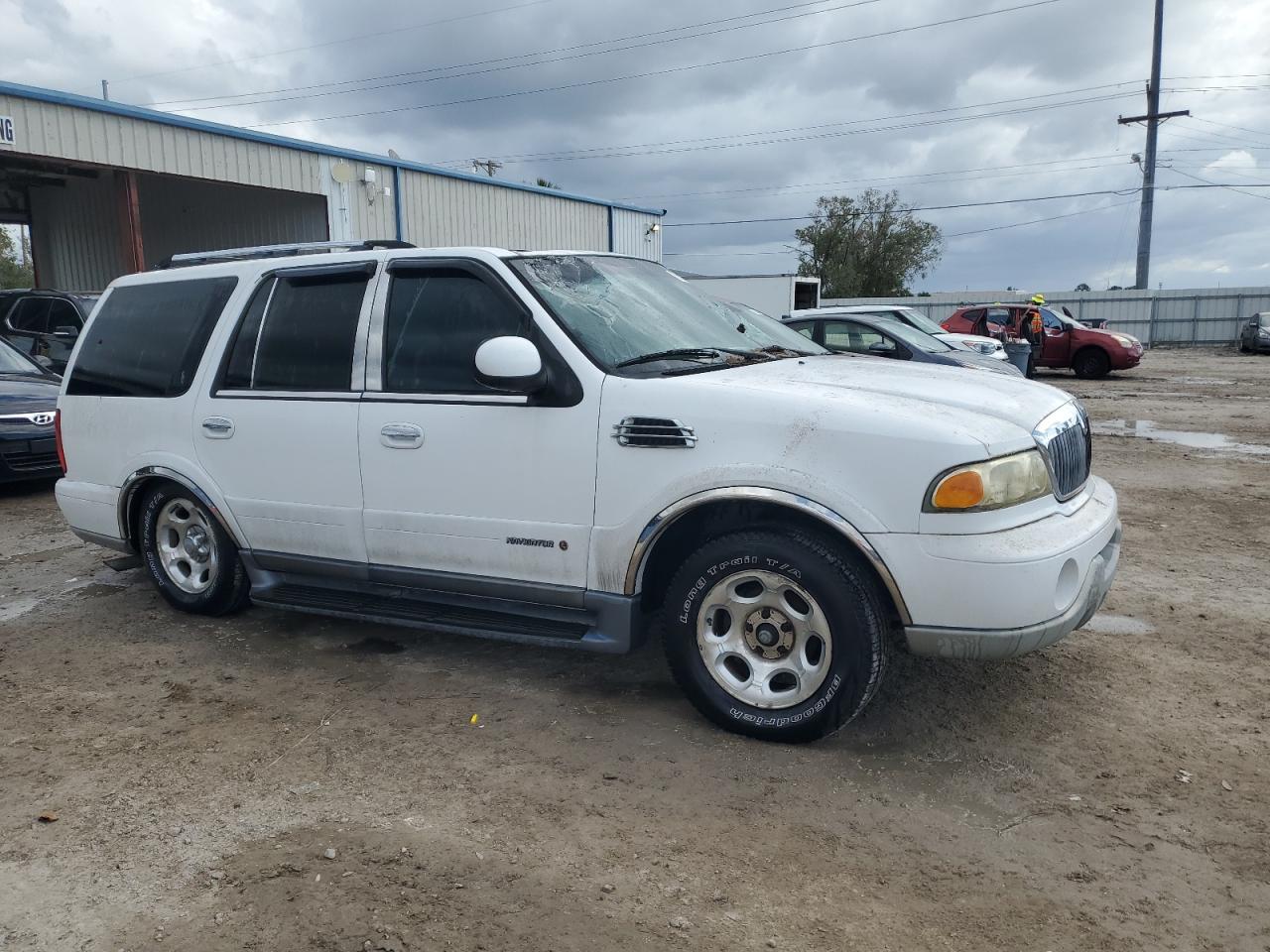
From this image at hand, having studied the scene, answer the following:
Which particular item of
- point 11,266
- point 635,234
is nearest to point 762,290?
point 635,234

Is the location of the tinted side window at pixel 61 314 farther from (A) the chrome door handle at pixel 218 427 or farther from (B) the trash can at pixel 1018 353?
(B) the trash can at pixel 1018 353

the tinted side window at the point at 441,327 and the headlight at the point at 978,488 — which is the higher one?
the tinted side window at the point at 441,327

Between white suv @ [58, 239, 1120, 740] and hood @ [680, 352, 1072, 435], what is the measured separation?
25 mm

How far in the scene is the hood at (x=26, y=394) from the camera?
8672 millimetres

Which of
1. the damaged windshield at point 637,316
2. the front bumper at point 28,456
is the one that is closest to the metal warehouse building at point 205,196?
the front bumper at point 28,456

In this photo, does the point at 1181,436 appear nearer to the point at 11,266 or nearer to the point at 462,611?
the point at 462,611

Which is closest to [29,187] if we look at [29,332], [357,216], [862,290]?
[357,216]

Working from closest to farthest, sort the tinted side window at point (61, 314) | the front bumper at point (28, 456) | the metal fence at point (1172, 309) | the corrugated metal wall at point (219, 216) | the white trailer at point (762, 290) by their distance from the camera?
the front bumper at point (28, 456) → the tinted side window at point (61, 314) → the corrugated metal wall at point (219, 216) → the white trailer at point (762, 290) → the metal fence at point (1172, 309)

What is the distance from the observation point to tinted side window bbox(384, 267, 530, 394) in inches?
157

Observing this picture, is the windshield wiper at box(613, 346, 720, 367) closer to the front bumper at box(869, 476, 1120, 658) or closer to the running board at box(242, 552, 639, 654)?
the running board at box(242, 552, 639, 654)

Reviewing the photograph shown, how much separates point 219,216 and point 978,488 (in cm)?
2273

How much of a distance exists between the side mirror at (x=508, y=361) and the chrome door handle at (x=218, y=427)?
66.8 inches

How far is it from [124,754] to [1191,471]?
31.1 ft

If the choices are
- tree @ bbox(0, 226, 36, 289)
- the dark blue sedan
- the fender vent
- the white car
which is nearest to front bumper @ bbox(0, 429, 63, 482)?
the dark blue sedan
